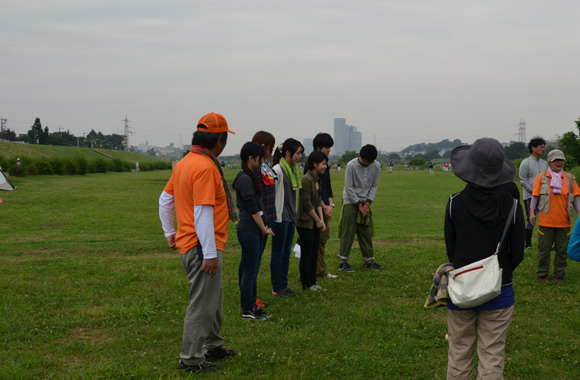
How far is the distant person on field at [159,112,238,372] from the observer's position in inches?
146

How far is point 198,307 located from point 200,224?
75 centimetres

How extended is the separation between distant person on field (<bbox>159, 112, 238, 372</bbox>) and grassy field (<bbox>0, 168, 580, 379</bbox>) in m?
0.39

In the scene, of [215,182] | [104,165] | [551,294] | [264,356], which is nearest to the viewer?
[215,182]

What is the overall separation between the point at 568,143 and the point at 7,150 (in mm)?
70651

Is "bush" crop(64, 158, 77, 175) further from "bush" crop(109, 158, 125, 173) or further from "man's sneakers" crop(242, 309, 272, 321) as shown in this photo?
"man's sneakers" crop(242, 309, 272, 321)

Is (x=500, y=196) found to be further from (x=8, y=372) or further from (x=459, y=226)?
(x=8, y=372)

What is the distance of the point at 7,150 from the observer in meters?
67.3

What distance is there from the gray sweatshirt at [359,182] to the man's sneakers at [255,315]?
10.2ft

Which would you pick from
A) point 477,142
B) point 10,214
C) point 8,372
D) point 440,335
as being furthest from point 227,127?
point 10,214

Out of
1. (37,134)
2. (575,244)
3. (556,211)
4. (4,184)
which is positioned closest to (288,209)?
(575,244)

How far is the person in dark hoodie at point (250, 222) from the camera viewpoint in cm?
515

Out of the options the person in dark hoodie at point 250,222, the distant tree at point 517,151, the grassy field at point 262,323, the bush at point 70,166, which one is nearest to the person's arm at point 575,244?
the grassy field at point 262,323

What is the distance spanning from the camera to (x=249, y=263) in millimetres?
5348

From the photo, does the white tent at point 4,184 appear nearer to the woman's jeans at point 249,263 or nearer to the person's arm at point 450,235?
the woman's jeans at point 249,263
